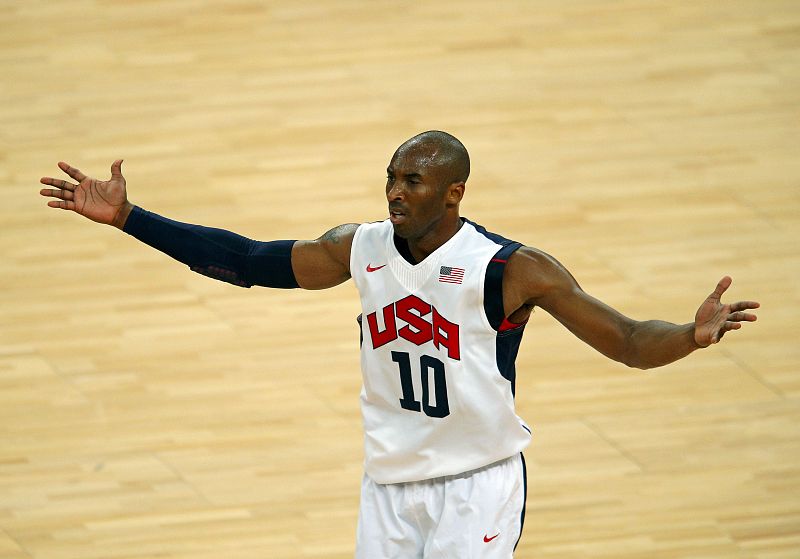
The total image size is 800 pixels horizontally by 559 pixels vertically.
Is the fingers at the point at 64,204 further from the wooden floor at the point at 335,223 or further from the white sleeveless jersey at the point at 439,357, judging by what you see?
the wooden floor at the point at 335,223

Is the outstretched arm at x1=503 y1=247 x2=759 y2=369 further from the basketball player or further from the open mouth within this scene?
the open mouth

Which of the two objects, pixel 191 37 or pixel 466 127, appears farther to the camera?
pixel 191 37

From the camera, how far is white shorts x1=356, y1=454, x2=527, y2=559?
12.8 feet

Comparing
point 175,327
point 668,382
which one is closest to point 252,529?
point 175,327

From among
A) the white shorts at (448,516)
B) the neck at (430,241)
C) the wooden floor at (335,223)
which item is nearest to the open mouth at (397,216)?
the neck at (430,241)

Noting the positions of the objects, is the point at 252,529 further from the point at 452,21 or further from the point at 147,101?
the point at 452,21

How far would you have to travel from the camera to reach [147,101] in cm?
828

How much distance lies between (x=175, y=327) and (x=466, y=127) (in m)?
2.30

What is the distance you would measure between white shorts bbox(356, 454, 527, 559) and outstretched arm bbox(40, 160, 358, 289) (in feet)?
2.19

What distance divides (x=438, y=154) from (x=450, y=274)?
1.09 ft

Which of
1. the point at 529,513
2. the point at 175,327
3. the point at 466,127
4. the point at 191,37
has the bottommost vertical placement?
the point at 529,513

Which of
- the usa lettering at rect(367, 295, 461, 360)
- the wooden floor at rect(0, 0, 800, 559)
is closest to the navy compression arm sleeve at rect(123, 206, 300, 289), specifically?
the usa lettering at rect(367, 295, 461, 360)

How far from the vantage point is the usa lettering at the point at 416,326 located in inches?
151

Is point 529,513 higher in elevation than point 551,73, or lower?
lower
